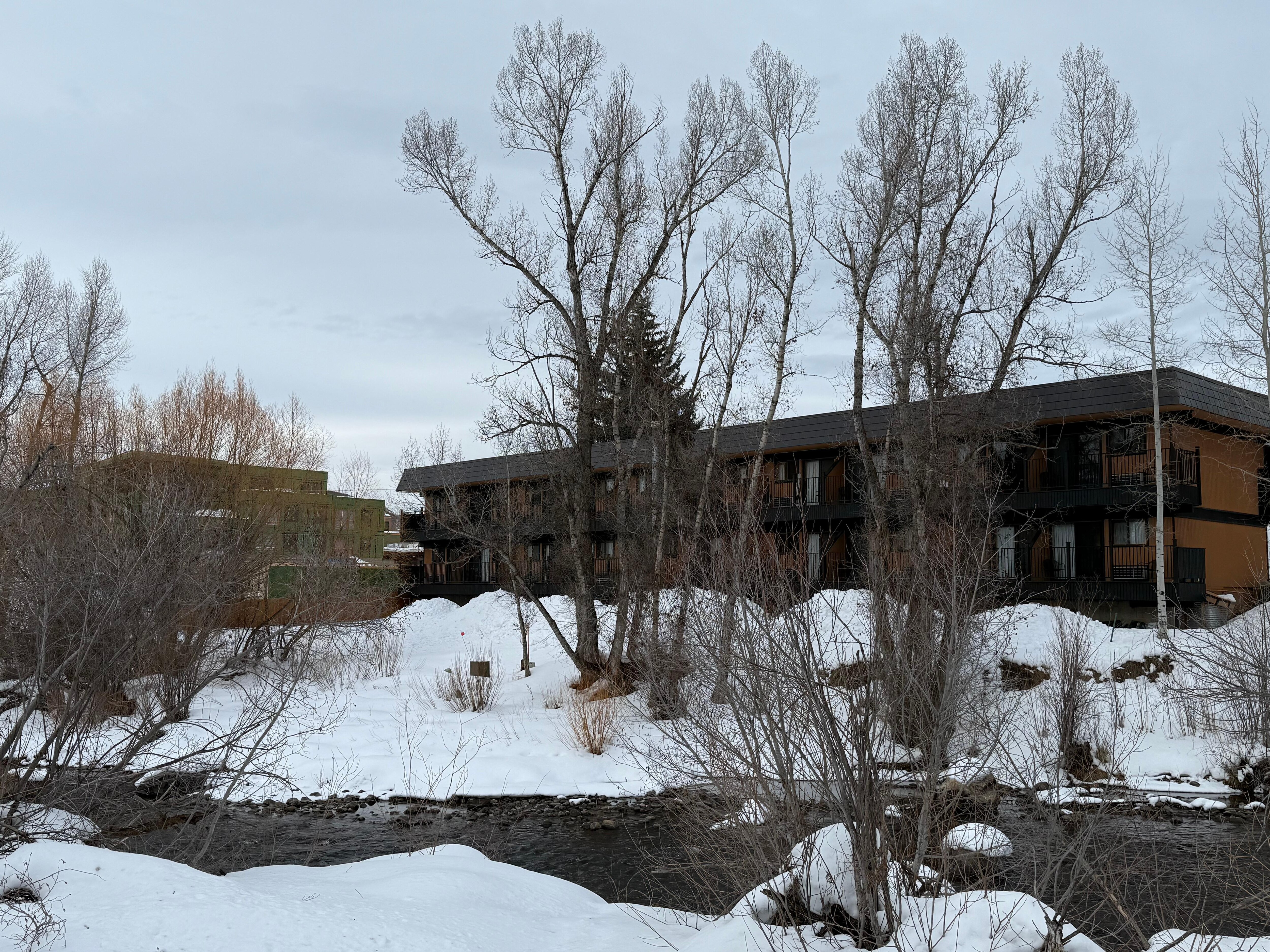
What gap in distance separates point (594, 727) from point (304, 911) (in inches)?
484

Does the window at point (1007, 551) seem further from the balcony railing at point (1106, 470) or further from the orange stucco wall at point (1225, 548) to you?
the orange stucco wall at point (1225, 548)

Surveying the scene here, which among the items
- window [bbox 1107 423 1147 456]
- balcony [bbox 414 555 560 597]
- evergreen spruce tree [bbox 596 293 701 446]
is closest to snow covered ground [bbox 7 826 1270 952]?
evergreen spruce tree [bbox 596 293 701 446]

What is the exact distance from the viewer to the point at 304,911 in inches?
294

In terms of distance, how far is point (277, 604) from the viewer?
29.6 meters

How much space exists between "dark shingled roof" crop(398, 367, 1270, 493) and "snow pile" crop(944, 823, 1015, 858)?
17.3m

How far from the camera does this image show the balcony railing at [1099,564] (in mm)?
27547

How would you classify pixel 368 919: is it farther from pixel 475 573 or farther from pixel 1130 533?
pixel 475 573

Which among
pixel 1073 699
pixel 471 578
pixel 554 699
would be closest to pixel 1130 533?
pixel 1073 699

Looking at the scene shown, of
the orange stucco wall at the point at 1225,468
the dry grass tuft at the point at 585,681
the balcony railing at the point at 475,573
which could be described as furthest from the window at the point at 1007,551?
the balcony railing at the point at 475,573

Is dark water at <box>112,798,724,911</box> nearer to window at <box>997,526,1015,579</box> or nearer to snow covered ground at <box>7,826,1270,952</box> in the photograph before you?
snow covered ground at <box>7,826,1270,952</box>

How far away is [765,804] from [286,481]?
84.8 ft

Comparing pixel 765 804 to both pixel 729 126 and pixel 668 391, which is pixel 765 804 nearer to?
pixel 668 391

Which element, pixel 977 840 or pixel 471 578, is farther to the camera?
pixel 471 578

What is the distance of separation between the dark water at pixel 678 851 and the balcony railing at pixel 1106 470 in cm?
1434
